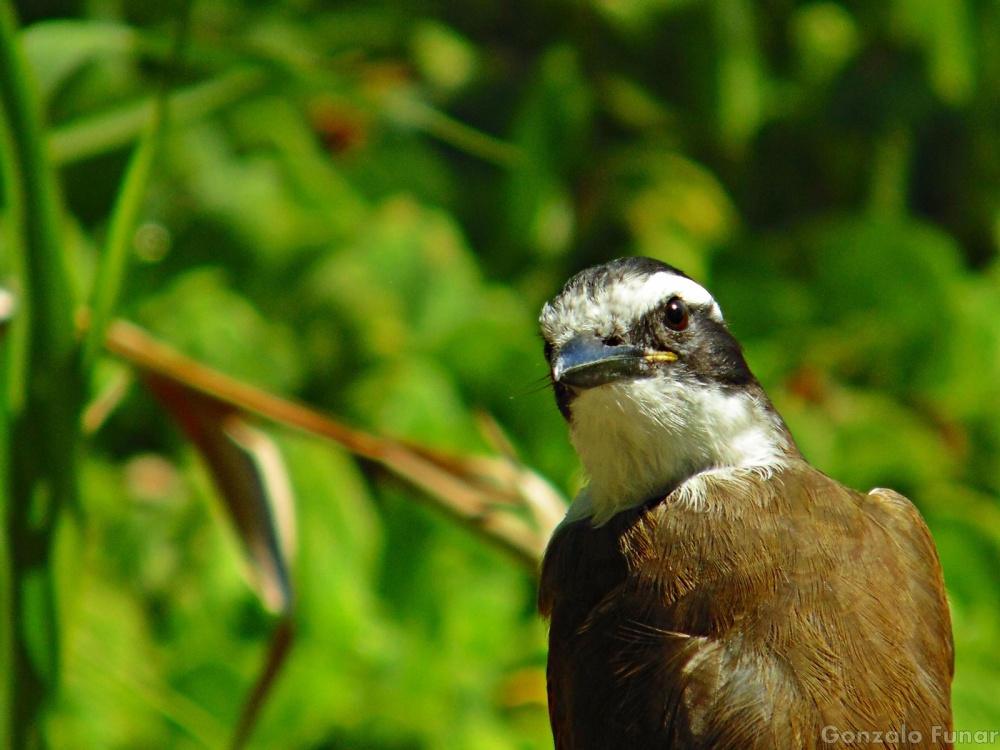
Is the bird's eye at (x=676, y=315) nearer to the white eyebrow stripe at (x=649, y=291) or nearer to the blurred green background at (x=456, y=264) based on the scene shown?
the white eyebrow stripe at (x=649, y=291)

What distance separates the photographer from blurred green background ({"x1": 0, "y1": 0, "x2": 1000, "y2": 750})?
9.64 ft

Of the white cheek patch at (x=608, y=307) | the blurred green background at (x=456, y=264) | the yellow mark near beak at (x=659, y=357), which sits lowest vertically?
the blurred green background at (x=456, y=264)

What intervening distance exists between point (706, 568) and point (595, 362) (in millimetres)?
354

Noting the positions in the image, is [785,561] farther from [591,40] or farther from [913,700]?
[591,40]

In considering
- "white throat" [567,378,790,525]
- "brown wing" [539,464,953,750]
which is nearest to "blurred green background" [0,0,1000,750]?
"white throat" [567,378,790,525]

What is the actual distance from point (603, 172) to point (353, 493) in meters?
1.67

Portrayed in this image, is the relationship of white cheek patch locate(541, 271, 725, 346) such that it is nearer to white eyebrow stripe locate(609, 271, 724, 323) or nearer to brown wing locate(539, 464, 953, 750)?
white eyebrow stripe locate(609, 271, 724, 323)

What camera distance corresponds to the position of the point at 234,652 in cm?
301

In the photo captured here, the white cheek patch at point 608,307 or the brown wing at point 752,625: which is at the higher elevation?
the white cheek patch at point 608,307

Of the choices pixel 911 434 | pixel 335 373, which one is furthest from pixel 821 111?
pixel 335 373

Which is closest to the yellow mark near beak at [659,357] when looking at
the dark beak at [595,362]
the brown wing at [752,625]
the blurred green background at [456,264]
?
the dark beak at [595,362]

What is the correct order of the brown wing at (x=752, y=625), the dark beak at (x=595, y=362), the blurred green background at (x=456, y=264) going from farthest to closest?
1. the blurred green background at (x=456, y=264)
2. the dark beak at (x=595, y=362)
3. the brown wing at (x=752, y=625)

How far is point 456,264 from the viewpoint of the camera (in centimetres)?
387

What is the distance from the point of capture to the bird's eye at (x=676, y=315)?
6.43 ft
